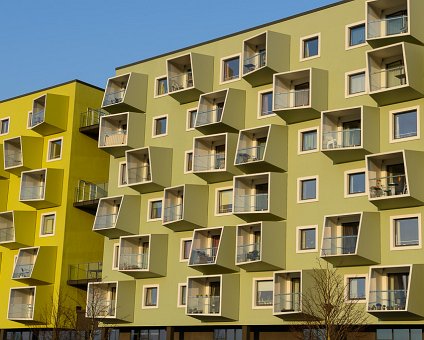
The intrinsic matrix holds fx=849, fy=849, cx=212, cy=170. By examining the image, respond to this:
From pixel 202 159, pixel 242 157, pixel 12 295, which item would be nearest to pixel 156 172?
pixel 202 159

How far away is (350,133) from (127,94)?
20.1m

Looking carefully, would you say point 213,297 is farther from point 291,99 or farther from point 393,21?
point 393,21

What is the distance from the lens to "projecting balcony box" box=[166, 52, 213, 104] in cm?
5888

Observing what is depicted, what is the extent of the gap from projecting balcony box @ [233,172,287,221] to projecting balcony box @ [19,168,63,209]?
62.6 ft

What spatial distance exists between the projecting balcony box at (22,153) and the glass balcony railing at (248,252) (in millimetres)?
24057

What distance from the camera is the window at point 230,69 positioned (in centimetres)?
5828

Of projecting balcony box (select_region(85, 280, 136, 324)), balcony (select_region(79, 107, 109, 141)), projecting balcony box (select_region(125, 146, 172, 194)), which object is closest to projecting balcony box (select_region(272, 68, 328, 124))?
projecting balcony box (select_region(125, 146, 172, 194))

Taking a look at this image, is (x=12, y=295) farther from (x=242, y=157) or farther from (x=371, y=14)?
(x=371, y=14)

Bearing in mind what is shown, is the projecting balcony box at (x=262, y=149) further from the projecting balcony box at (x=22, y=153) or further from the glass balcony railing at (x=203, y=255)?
the projecting balcony box at (x=22, y=153)

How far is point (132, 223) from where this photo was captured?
6128cm

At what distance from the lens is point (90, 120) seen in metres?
68.6

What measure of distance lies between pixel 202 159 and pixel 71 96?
55.4ft

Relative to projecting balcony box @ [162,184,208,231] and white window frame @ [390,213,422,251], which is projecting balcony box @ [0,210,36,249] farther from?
white window frame @ [390,213,422,251]

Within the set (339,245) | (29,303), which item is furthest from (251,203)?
(29,303)
